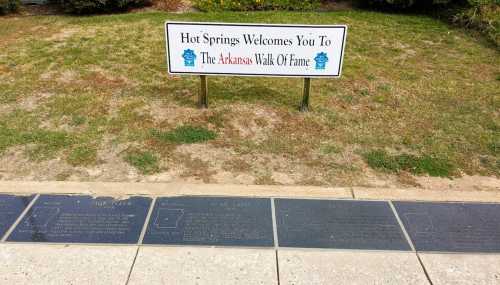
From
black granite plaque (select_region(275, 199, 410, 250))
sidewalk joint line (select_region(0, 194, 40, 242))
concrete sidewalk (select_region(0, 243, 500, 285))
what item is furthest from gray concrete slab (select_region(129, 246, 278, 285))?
sidewalk joint line (select_region(0, 194, 40, 242))

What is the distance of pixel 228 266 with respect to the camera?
10.6 feet

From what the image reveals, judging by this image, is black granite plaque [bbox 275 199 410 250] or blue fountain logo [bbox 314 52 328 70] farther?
blue fountain logo [bbox 314 52 328 70]

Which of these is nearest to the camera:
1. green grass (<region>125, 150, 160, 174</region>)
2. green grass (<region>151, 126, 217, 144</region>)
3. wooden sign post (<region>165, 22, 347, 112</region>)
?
green grass (<region>125, 150, 160, 174</region>)

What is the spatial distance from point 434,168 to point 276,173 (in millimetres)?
1814

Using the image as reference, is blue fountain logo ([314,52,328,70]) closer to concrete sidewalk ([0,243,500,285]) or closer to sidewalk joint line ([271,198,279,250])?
sidewalk joint line ([271,198,279,250])

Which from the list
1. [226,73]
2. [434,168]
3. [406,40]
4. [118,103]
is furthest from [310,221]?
[406,40]

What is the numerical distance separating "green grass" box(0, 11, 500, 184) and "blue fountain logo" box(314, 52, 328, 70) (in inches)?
29.5

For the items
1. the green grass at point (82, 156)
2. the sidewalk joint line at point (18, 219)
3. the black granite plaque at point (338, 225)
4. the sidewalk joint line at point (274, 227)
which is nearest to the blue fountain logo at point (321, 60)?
the black granite plaque at point (338, 225)

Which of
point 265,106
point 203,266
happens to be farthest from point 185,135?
point 203,266

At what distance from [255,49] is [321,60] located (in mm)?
881

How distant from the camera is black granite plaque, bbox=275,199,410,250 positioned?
3482 millimetres

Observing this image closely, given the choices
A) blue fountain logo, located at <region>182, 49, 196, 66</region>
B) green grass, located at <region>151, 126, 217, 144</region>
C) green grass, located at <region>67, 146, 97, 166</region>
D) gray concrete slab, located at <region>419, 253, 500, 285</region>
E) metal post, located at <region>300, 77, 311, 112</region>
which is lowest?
gray concrete slab, located at <region>419, 253, 500, 285</region>

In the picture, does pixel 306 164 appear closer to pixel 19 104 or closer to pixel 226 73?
pixel 226 73

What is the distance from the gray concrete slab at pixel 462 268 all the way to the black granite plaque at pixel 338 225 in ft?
0.80
